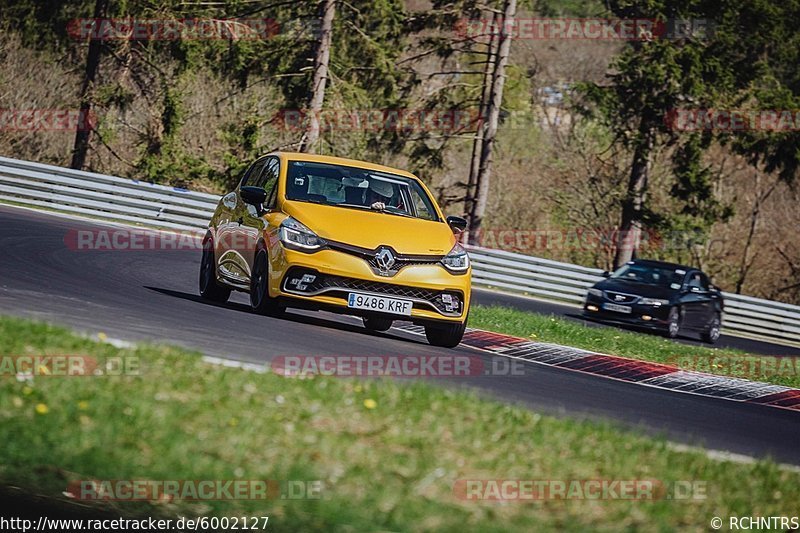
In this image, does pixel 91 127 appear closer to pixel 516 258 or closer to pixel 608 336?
pixel 516 258

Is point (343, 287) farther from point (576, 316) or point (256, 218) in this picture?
point (576, 316)

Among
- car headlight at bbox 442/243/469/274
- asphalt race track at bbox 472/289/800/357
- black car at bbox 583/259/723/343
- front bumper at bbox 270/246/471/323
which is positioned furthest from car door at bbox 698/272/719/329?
front bumper at bbox 270/246/471/323

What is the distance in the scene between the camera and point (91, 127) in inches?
1609

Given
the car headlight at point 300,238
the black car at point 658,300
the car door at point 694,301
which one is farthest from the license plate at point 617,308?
the car headlight at point 300,238

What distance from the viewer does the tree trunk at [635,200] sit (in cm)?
3753

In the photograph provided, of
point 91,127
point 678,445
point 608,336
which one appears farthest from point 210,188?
point 678,445

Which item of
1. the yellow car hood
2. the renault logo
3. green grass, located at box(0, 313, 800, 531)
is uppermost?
the yellow car hood

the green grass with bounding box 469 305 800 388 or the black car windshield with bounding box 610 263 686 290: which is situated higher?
the black car windshield with bounding box 610 263 686 290

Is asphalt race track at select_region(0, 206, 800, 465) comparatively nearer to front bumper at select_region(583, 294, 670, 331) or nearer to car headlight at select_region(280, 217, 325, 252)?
car headlight at select_region(280, 217, 325, 252)

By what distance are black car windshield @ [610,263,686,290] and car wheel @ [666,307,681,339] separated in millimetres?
681

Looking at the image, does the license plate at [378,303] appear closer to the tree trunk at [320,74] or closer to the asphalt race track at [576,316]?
the asphalt race track at [576,316]

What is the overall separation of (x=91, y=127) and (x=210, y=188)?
14.5ft

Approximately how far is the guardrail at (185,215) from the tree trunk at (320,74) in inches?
220

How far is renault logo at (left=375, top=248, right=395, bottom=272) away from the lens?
11766 mm
